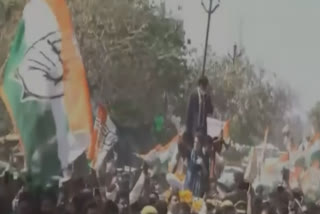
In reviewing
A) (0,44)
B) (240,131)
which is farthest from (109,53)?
(240,131)

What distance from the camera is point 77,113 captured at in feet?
14.3

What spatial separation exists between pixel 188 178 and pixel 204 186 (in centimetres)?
10

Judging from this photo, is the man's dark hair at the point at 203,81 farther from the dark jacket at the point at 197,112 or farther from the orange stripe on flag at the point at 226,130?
the orange stripe on flag at the point at 226,130

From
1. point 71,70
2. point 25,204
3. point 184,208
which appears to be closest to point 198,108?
point 184,208

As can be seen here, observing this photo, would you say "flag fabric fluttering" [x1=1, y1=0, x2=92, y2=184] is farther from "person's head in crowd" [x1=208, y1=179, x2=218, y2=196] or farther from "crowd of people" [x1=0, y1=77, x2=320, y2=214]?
"person's head in crowd" [x1=208, y1=179, x2=218, y2=196]

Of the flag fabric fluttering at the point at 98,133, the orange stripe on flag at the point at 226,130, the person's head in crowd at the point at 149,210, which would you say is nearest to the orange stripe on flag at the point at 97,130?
the flag fabric fluttering at the point at 98,133

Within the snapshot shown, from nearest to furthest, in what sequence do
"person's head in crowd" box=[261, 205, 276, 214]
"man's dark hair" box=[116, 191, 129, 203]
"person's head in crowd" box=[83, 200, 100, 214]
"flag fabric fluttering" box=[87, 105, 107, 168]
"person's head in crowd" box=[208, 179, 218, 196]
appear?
"person's head in crowd" box=[83, 200, 100, 214] < "flag fabric fluttering" box=[87, 105, 107, 168] < "man's dark hair" box=[116, 191, 129, 203] < "person's head in crowd" box=[208, 179, 218, 196] < "person's head in crowd" box=[261, 205, 276, 214]

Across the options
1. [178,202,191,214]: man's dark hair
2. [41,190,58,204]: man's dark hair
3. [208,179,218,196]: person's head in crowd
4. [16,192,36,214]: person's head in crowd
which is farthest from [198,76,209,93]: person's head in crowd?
[16,192,36,214]: person's head in crowd

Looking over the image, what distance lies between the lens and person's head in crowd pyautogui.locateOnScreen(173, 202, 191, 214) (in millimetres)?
4582

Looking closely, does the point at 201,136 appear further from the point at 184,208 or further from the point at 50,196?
the point at 50,196

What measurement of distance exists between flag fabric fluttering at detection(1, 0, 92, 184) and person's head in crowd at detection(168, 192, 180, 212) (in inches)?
22.0

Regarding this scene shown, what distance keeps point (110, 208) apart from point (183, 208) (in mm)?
387

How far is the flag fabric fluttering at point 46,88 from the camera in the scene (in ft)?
14.0

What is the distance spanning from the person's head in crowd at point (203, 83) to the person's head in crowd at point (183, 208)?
1.88 feet
